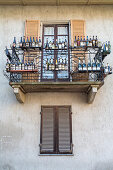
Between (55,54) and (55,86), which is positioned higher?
(55,54)

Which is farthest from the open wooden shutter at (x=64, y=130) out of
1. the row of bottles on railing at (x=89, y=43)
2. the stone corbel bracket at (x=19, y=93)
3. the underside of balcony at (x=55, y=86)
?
the row of bottles on railing at (x=89, y=43)

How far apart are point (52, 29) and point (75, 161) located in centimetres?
515

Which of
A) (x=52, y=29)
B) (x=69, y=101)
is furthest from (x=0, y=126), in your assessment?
(x=52, y=29)

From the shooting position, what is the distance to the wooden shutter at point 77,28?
7980 mm

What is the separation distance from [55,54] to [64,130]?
2699 mm

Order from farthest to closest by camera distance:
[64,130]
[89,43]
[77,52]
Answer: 1. [77,52]
2. [89,43]
3. [64,130]

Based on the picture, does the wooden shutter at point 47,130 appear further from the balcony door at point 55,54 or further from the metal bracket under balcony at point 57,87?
the balcony door at point 55,54

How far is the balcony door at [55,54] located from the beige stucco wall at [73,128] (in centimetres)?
67

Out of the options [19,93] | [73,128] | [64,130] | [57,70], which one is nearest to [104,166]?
[73,128]

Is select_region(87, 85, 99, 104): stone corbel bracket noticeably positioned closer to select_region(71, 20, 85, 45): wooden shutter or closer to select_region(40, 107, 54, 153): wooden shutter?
select_region(40, 107, 54, 153): wooden shutter

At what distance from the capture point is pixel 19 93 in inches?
267

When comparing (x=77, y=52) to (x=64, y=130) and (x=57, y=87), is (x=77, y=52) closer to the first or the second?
(x=57, y=87)

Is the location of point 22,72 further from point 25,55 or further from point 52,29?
point 52,29

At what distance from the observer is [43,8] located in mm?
8461
